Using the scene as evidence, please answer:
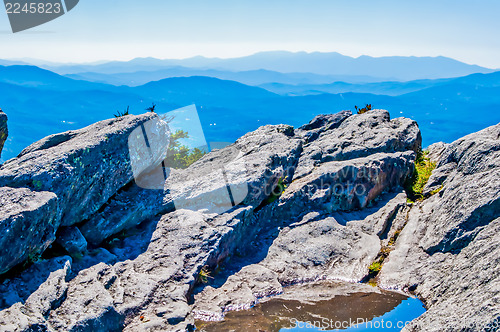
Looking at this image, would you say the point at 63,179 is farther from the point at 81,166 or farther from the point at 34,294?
the point at 34,294

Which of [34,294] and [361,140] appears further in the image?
[361,140]

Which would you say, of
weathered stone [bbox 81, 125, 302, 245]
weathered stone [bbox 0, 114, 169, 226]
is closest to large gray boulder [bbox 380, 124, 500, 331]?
weathered stone [bbox 81, 125, 302, 245]

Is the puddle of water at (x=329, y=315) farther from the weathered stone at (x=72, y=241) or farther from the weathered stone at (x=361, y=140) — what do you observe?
the weathered stone at (x=361, y=140)

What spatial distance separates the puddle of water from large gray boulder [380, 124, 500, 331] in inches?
27.2

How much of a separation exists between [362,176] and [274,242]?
4.53m

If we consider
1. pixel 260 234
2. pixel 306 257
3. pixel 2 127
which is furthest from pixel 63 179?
pixel 306 257

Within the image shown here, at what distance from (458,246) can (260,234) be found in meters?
6.24

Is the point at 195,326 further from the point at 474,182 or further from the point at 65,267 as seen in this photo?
the point at 474,182

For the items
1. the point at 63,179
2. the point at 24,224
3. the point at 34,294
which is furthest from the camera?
the point at 63,179

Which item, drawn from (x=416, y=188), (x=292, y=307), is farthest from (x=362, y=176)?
(x=292, y=307)

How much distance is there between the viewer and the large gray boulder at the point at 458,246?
7426 mm

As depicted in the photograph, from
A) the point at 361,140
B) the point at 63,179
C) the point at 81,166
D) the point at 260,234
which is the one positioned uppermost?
the point at 81,166

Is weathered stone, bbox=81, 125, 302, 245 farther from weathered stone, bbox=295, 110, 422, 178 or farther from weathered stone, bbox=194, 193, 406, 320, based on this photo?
weathered stone, bbox=194, 193, 406, 320

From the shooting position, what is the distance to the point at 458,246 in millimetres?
10656
